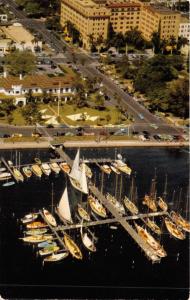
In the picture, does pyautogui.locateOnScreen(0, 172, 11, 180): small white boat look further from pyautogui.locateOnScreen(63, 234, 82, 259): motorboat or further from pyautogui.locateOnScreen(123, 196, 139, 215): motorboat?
pyautogui.locateOnScreen(63, 234, 82, 259): motorboat

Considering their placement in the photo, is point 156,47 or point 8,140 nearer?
point 8,140

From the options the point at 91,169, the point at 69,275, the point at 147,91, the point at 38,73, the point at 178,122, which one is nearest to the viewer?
the point at 69,275

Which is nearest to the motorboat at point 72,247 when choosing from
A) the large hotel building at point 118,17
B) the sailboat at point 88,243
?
the sailboat at point 88,243

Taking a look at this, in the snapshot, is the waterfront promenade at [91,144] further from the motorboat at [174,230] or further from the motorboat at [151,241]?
the motorboat at [151,241]

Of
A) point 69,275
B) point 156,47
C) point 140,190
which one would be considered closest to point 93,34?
point 156,47

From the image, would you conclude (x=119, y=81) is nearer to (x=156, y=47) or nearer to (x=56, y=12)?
(x=156, y=47)

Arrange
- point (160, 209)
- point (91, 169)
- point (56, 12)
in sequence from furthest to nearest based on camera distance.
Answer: point (56, 12) → point (91, 169) → point (160, 209)
